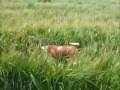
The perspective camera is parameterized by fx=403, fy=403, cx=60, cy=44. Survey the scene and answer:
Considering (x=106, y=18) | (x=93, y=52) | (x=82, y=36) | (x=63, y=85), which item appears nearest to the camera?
(x=63, y=85)

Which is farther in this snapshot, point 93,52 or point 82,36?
point 82,36

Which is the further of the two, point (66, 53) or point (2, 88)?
point (66, 53)

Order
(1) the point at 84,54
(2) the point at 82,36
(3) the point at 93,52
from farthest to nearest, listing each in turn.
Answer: (2) the point at 82,36 < (3) the point at 93,52 < (1) the point at 84,54

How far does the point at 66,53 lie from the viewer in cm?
522

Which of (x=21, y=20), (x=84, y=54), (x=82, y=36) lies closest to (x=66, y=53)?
(x=84, y=54)

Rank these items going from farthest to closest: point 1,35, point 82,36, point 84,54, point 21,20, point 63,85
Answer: point 21,20, point 82,36, point 1,35, point 84,54, point 63,85

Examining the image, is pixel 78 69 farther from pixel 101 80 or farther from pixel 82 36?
pixel 82 36

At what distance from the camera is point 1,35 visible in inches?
264

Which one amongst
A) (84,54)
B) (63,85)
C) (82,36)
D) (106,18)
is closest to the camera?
(63,85)

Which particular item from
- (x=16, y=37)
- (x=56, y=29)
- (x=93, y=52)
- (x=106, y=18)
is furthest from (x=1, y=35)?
(x=106, y=18)

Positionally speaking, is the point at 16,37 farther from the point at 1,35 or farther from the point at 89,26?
the point at 89,26

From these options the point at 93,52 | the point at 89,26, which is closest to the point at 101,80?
the point at 93,52

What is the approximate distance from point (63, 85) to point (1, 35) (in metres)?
2.42

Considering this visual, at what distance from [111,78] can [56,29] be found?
9.32 feet
